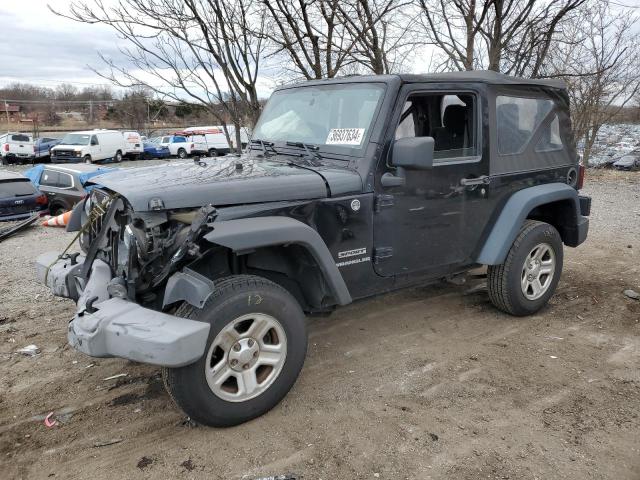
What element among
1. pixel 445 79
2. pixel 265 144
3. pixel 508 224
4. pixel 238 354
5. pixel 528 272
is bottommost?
pixel 238 354

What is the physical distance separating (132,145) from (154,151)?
2.44 metres

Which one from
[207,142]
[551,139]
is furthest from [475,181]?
[207,142]

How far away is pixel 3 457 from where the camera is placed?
9.22 feet

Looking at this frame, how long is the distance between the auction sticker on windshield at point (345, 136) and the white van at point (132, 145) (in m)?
31.5

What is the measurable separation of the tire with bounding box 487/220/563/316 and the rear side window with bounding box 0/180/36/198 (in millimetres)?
10563

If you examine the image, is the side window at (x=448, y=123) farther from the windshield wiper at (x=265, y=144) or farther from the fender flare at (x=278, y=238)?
the fender flare at (x=278, y=238)

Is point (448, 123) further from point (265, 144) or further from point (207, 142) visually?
point (207, 142)

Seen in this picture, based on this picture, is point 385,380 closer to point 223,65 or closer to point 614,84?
point 223,65

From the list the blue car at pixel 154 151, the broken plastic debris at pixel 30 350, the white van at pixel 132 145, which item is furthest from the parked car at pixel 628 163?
the blue car at pixel 154 151

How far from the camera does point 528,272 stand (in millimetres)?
4605

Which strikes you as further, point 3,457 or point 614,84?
point 614,84

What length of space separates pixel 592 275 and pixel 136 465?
526 cm

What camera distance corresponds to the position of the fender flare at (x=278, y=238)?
278 cm

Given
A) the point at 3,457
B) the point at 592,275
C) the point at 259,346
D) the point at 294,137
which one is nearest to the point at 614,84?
the point at 592,275
